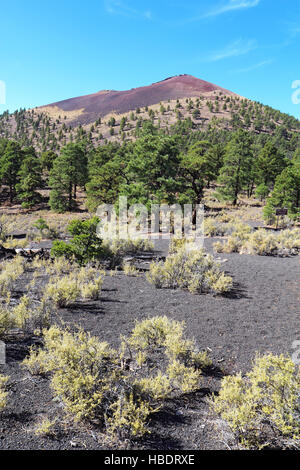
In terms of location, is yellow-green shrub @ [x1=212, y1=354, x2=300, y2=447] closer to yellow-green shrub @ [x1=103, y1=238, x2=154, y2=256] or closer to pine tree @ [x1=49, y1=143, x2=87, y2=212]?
yellow-green shrub @ [x1=103, y1=238, x2=154, y2=256]

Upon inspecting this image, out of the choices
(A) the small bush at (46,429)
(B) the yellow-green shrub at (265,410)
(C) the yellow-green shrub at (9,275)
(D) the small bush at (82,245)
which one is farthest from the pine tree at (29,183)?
(B) the yellow-green shrub at (265,410)

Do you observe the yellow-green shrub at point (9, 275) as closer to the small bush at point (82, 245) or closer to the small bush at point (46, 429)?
the small bush at point (82, 245)

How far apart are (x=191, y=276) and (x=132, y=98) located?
5300 inches

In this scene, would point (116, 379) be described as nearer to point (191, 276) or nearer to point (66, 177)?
point (191, 276)

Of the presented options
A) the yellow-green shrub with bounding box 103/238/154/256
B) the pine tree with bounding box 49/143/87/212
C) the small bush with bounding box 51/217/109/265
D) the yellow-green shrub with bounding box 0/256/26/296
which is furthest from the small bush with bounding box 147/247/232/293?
the pine tree with bounding box 49/143/87/212

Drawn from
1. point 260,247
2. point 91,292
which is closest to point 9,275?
point 91,292

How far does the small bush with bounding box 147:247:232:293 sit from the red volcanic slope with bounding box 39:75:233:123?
350ft

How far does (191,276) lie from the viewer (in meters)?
8.22

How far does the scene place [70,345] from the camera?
3.75 m

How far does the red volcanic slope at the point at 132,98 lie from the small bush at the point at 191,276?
107 meters

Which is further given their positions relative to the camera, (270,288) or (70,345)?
(270,288)

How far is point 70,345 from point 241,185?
30882 mm
